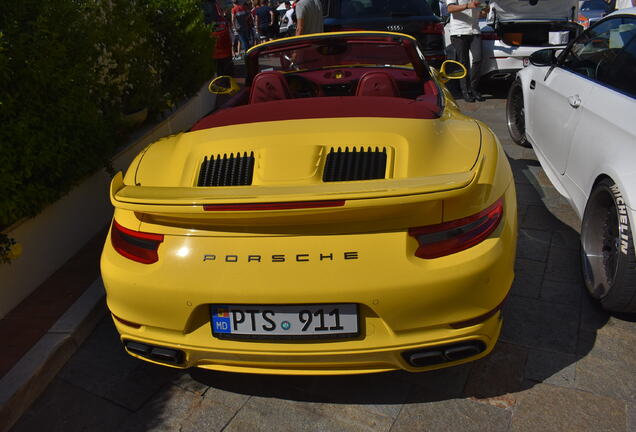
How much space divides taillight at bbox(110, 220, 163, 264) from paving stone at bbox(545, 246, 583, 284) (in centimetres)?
236

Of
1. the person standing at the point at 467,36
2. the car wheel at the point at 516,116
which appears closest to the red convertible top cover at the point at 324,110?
the car wheel at the point at 516,116

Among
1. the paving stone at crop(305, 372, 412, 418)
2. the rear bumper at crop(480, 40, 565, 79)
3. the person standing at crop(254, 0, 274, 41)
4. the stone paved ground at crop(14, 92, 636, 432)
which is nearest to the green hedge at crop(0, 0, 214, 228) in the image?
the stone paved ground at crop(14, 92, 636, 432)

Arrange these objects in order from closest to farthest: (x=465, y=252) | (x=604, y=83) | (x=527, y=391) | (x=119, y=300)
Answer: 1. (x=465, y=252)
2. (x=119, y=300)
3. (x=527, y=391)
4. (x=604, y=83)

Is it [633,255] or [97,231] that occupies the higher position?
[633,255]

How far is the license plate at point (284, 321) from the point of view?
213 cm

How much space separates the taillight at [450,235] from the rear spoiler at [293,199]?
0.18 metres

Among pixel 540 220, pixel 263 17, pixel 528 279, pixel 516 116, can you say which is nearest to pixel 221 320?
pixel 528 279

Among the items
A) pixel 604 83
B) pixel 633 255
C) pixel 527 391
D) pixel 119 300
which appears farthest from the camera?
pixel 604 83

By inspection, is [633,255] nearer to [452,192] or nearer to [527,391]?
[527,391]

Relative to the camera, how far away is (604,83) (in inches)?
136

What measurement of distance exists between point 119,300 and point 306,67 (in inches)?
117

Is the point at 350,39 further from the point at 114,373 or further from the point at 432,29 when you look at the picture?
the point at 432,29

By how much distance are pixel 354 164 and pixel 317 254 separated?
48 cm

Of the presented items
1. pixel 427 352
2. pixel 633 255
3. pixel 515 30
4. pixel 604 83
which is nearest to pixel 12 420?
pixel 427 352
